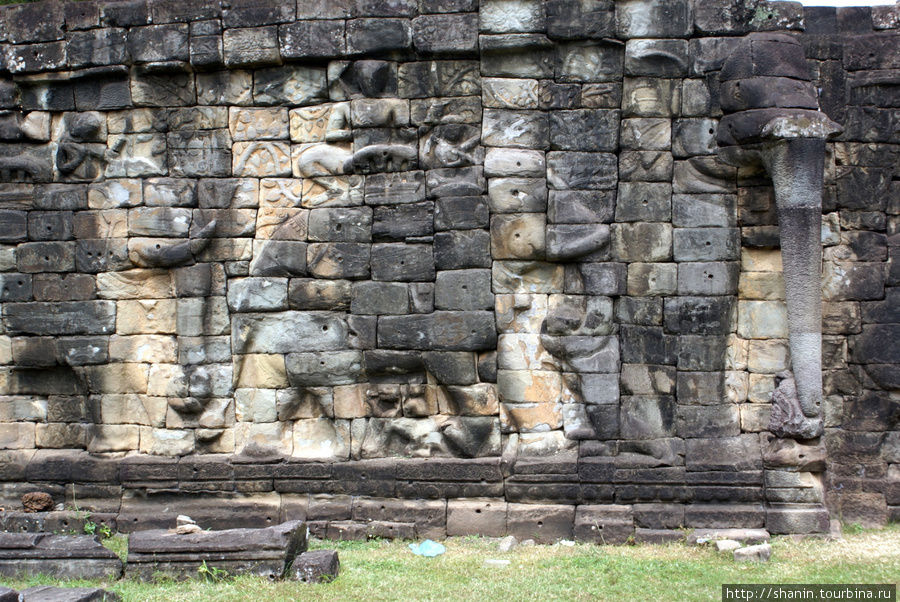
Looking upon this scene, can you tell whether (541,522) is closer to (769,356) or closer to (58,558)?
(769,356)

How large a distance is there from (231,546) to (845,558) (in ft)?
16.4

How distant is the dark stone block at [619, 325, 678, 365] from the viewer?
7.50 meters

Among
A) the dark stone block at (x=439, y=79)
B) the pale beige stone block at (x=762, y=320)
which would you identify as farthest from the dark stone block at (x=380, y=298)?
the pale beige stone block at (x=762, y=320)

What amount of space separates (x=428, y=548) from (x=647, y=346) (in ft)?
8.84

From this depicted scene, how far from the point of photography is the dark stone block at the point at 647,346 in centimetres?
750

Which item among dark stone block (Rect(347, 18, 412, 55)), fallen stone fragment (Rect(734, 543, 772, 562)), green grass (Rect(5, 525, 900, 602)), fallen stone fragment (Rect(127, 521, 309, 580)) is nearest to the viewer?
green grass (Rect(5, 525, 900, 602))

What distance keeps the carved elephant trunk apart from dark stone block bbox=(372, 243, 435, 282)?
9.39ft

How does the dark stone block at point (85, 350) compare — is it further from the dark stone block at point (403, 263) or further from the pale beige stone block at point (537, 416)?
the pale beige stone block at point (537, 416)

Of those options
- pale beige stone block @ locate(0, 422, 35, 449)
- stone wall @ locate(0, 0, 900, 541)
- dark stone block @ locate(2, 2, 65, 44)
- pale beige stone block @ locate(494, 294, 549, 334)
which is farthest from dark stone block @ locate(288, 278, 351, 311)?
dark stone block @ locate(2, 2, 65, 44)

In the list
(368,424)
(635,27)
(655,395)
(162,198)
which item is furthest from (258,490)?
(635,27)

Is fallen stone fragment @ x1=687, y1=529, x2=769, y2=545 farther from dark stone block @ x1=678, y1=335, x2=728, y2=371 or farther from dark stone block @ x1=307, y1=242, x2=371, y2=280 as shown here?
dark stone block @ x1=307, y1=242, x2=371, y2=280

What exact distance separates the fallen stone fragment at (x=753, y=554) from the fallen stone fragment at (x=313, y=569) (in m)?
3.27

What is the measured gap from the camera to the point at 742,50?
7203mm

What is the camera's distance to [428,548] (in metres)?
7.24
